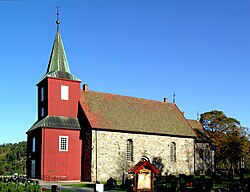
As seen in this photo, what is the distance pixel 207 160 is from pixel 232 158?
5.54 metres

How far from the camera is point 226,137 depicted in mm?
53469

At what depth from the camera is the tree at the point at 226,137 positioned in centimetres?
5031

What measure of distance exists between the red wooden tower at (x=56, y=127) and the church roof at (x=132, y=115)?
2.05 meters

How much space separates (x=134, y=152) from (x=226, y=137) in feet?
65.2

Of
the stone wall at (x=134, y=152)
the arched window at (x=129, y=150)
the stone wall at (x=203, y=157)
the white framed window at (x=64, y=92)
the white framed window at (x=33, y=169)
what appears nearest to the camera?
the white framed window at (x=33, y=169)

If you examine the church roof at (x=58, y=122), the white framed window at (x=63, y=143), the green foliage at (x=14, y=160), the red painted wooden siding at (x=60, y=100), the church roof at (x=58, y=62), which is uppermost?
the church roof at (x=58, y=62)

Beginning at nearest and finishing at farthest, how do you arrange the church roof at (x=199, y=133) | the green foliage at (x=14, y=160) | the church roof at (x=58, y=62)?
the church roof at (x=58, y=62) < the church roof at (x=199, y=133) < the green foliage at (x=14, y=160)

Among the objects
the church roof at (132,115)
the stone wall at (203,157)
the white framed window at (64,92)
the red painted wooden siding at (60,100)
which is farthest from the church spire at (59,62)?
the stone wall at (203,157)

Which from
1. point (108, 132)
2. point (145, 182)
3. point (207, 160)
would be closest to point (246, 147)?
point (207, 160)

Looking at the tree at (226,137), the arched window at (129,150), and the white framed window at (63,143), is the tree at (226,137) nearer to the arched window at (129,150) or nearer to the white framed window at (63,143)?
the arched window at (129,150)

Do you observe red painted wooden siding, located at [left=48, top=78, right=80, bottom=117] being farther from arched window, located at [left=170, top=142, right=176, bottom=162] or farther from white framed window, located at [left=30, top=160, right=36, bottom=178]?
arched window, located at [left=170, top=142, right=176, bottom=162]

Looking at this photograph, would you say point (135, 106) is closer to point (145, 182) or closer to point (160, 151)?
point (160, 151)

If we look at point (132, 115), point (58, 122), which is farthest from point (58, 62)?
point (132, 115)

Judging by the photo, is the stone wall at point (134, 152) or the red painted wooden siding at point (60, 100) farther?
the red painted wooden siding at point (60, 100)
